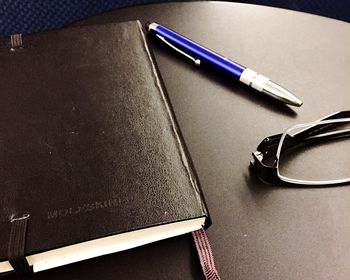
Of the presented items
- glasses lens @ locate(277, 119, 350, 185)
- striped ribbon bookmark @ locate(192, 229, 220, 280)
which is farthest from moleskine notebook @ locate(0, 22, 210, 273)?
glasses lens @ locate(277, 119, 350, 185)

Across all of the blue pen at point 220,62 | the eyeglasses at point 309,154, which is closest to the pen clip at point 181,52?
the blue pen at point 220,62

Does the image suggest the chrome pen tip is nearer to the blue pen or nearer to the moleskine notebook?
the blue pen

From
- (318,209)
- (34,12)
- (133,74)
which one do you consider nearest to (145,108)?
(133,74)

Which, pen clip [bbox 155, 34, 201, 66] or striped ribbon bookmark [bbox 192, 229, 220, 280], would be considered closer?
striped ribbon bookmark [bbox 192, 229, 220, 280]

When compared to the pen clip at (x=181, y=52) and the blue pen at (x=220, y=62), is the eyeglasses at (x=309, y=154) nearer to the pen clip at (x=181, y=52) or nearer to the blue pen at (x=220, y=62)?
the blue pen at (x=220, y=62)

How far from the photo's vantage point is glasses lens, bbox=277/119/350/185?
46cm

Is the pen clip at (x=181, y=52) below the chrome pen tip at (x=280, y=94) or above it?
above

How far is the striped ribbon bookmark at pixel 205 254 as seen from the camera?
1.27 ft

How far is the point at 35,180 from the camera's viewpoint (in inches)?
15.7

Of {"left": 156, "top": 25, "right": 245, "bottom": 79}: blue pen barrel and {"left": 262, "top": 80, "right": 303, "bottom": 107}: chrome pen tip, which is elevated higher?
{"left": 156, "top": 25, "right": 245, "bottom": 79}: blue pen barrel

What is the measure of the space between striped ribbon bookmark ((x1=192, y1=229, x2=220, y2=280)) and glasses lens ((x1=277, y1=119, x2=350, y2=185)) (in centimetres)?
10

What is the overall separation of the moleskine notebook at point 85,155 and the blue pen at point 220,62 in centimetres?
6

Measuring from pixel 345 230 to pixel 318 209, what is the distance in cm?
3

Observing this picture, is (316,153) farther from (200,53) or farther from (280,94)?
(200,53)
